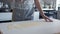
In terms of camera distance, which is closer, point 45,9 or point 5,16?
point 5,16

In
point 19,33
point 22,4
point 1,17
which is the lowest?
point 1,17

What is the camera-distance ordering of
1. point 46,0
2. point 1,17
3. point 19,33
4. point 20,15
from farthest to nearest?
point 46,0 < point 1,17 < point 20,15 < point 19,33

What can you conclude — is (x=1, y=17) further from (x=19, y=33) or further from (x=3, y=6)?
(x=19, y=33)

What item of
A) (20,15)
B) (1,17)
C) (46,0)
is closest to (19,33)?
(20,15)

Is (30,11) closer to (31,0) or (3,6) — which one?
(31,0)

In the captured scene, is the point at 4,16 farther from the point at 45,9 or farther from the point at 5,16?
the point at 45,9

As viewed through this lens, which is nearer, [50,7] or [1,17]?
[1,17]

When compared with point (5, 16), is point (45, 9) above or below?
above

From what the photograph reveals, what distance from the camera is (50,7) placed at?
3025mm

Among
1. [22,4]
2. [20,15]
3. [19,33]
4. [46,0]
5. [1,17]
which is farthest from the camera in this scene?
[46,0]

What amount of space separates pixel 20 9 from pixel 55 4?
1.98 m

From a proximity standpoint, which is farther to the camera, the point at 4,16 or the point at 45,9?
the point at 45,9

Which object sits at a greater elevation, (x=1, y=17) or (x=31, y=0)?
(x=31, y=0)

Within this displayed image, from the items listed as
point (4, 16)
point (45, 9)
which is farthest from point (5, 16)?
point (45, 9)
